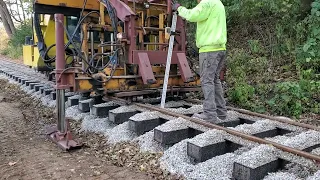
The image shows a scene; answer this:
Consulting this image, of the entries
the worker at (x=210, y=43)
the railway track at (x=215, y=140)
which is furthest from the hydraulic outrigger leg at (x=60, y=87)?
the worker at (x=210, y=43)

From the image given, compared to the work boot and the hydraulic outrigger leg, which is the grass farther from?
the work boot

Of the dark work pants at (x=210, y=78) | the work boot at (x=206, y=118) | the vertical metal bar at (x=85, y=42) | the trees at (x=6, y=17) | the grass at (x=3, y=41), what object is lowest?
the work boot at (x=206, y=118)

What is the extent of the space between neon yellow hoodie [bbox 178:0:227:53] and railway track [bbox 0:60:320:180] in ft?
3.40

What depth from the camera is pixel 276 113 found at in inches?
238

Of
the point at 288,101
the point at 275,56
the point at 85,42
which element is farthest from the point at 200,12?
the point at 275,56

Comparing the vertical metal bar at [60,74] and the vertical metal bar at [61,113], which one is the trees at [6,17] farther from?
the vertical metal bar at [61,113]

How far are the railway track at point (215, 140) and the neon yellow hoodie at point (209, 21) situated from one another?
1.04 metres

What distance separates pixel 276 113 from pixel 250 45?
3.48 meters

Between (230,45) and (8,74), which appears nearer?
(230,45)

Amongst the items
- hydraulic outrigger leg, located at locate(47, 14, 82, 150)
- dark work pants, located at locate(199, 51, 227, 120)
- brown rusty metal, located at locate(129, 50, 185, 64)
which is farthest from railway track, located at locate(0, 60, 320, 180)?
brown rusty metal, located at locate(129, 50, 185, 64)

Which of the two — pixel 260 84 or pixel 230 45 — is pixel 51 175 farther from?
pixel 230 45

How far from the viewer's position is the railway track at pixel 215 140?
3178 mm

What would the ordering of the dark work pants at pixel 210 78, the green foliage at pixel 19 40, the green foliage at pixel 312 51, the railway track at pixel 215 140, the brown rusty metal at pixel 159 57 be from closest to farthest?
the railway track at pixel 215 140 < the dark work pants at pixel 210 78 < the brown rusty metal at pixel 159 57 < the green foliage at pixel 312 51 < the green foliage at pixel 19 40

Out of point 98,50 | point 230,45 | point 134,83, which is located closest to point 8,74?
point 98,50
